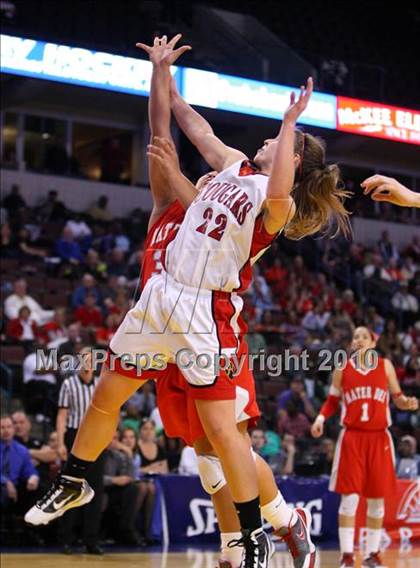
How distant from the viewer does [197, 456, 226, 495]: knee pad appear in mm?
5074

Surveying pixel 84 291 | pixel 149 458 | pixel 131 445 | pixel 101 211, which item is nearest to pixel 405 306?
pixel 101 211

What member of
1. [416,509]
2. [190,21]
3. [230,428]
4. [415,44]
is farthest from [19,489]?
[415,44]

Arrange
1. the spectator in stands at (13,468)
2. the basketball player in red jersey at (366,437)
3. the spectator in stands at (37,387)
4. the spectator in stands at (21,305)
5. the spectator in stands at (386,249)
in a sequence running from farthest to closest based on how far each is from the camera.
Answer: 1. the spectator in stands at (386,249)
2. the spectator in stands at (21,305)
3. the spectator in stands at (37,387)
4. the spectator in stands at (13,468)
5. the basketball player in red jersey at (366,437)

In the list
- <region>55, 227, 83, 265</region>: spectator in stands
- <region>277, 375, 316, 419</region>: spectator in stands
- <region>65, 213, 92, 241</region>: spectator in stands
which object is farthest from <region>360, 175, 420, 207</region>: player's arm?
<region>65, 213, 92, 241</region>: spectator in stands

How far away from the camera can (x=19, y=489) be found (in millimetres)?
9938

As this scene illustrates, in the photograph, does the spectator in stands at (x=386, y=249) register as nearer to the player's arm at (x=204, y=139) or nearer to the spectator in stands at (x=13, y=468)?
the spectator in stands at (x=13, y=468)

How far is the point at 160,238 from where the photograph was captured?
16.1 feet

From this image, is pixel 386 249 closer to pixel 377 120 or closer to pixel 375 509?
pixel 377 120

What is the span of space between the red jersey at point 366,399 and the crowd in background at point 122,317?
0.88 meters

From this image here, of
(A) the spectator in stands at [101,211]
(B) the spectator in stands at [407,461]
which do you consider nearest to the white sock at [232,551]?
(B) the spectator in stands at [407,461]

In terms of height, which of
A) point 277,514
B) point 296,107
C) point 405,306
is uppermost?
point 405,306

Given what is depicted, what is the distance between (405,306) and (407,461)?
751 cm

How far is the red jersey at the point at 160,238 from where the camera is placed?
15.9 feet

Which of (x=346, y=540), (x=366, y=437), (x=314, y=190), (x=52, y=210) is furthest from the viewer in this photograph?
(x=52, y=210)
